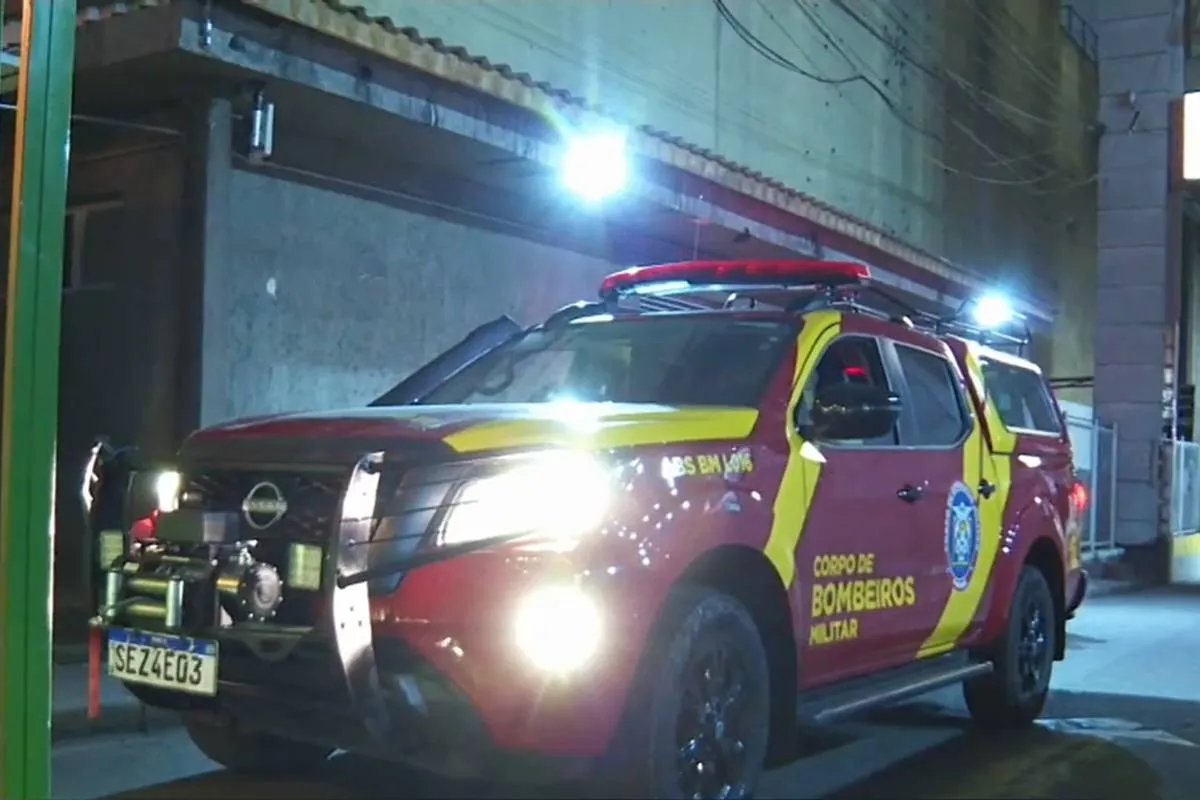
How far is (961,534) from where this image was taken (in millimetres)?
6098

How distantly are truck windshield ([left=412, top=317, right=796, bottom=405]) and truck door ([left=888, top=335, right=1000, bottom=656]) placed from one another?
92 centimetres

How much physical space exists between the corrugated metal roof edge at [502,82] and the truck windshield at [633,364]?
9.72ft

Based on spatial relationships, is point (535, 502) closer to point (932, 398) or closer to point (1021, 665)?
point (932, 398)

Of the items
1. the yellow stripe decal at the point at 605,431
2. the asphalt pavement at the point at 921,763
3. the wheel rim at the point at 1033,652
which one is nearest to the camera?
the yellow stripe decal at the point at 605,431

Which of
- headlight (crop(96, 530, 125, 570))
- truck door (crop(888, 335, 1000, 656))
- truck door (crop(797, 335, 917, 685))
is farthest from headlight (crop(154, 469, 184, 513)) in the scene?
truck door (crop(888, 335, 1000, 656))

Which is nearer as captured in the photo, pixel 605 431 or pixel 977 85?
pixel 605 431

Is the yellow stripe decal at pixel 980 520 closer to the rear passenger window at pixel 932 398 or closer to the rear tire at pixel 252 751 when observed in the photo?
the rear passenger window at pixel 932 398

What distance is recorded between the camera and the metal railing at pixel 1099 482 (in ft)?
59.0

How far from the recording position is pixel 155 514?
4438 millimetres

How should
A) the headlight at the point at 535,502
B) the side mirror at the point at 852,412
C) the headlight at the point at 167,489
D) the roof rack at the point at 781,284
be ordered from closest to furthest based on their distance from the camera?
1. the headlight at the point at 535,502
2. the headlight at the point at 167,489
3. the side mirror at the point at 852,412
4. the roof rack at the point at 781,284

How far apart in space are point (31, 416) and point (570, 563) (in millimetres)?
1558

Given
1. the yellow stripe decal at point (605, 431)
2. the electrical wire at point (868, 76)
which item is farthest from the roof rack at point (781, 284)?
the electrical wire at point (868, 76)

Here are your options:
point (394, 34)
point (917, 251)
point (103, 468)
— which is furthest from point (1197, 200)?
point (103, 468)

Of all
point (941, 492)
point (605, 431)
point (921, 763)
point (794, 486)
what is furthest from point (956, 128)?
point (605, 431)
